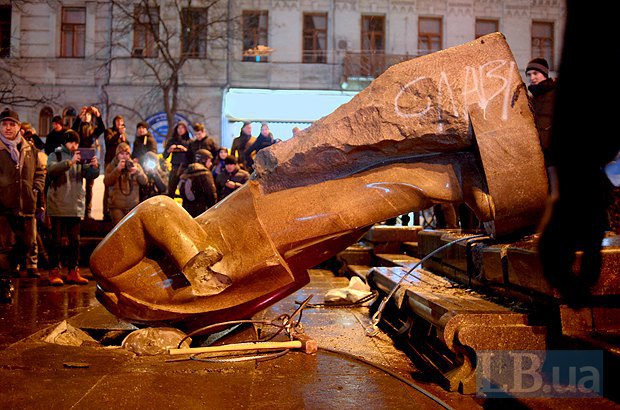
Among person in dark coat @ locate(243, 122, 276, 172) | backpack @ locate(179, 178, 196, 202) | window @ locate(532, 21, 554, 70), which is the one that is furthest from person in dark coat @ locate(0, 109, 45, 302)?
window @ locate(532, 21, 554, 70)

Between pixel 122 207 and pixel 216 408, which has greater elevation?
pixel 122 207

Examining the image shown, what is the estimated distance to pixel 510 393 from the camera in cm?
296

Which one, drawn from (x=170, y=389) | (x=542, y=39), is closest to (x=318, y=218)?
(x=170, y=389)

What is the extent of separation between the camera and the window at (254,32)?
25.0 meters

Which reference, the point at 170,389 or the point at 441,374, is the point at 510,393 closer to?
the point at 441,374

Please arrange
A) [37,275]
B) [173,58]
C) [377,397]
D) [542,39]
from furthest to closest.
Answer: [542,39] → [173,58] → [37,275] → [377,397]

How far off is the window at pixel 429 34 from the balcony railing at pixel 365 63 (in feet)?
5.48

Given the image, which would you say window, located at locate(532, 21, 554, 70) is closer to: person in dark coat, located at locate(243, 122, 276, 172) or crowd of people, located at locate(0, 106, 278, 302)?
person in dark coat, located at locate(243, 122, 276, 172)

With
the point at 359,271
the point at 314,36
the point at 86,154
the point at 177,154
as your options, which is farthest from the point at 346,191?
the point at 314,36

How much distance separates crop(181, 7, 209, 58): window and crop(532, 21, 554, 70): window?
49.8ft

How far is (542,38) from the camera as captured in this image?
2612cm

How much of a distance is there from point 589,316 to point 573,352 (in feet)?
0.75

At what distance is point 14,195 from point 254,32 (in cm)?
1983

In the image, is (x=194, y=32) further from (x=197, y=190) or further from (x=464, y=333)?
(x=464, y=333)
